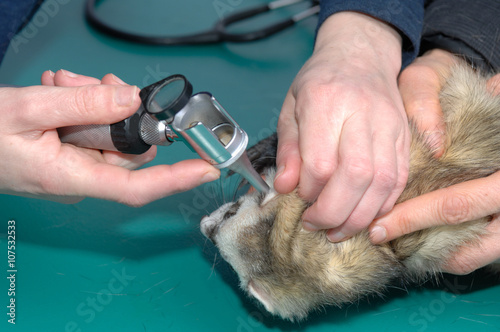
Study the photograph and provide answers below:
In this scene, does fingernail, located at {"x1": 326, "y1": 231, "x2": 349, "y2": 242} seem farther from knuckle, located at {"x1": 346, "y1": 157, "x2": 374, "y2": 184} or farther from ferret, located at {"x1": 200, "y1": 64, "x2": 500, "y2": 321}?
knuckle, located at {"x1": 346, "y1": 157, "x2": 374, "y2": 184}

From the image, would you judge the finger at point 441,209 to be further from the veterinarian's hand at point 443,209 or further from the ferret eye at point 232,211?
the ferret eye at point 232,211

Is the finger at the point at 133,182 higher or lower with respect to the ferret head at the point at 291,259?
higher

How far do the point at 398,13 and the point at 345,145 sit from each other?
0.40m

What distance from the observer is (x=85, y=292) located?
3.08ft

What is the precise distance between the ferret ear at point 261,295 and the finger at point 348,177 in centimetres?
20

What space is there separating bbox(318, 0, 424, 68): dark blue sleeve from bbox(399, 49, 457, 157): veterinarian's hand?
0.04 metres

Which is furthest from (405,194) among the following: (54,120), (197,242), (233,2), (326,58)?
(233,2)

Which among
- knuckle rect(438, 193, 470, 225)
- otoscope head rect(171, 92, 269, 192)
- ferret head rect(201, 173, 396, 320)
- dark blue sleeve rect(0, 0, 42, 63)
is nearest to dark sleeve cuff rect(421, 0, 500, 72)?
knuckle rect(438, 193, 470, 225)

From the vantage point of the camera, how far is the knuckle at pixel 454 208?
757 millimetres

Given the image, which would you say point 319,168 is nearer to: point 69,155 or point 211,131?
point 211,131

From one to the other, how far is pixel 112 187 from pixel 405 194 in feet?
1.62

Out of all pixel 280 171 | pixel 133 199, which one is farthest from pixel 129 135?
pixel 280 171

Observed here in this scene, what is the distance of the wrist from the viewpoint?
83cm

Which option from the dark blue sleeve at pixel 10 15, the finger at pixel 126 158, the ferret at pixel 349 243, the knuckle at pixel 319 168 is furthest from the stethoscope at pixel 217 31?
the knuckle at pixel 319 168
